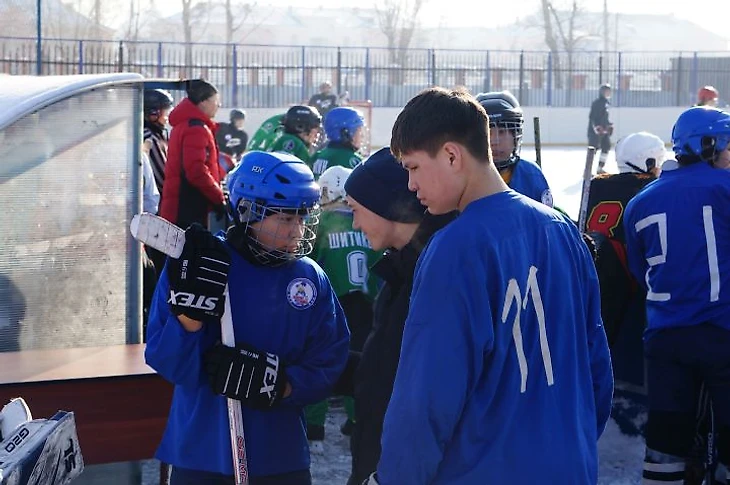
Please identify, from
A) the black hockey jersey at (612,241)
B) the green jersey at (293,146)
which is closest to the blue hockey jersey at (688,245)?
the black hockey jersey at (612,241)

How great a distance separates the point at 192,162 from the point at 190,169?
50 millimetres

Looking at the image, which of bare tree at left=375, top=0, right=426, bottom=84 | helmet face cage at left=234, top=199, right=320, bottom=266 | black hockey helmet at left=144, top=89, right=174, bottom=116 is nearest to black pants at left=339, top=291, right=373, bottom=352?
helmet face cage at left=234, top=199, right=320, bottom=266

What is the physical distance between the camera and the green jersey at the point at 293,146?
7801 mm

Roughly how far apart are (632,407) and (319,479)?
69.6 inches

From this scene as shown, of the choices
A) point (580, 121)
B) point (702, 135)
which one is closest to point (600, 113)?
point (580, 121)

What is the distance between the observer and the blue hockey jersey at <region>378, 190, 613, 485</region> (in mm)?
2037

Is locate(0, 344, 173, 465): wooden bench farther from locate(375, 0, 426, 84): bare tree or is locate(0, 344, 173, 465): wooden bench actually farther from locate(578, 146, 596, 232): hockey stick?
locate(375, 0, 426, 84): bare tree

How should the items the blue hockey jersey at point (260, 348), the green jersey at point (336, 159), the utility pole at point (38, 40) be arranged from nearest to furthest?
the blue hockey jersey at point (260, 348) → the green jersey at point (336, 159) → the utility pole at point (38, 40)

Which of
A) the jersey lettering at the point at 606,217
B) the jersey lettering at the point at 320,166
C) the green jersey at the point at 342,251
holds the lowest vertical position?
the green jersey at the point at 342,251

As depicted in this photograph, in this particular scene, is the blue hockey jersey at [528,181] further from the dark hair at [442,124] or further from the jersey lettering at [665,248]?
the dark hair at [442,124]

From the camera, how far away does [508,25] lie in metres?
89.4

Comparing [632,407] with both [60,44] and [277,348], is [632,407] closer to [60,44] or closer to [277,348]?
[277,348]

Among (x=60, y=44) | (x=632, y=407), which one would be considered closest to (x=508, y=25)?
(x=60, y=44)

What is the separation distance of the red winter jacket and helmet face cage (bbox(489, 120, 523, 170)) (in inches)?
140
